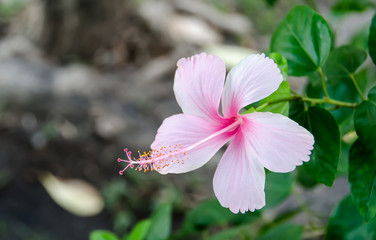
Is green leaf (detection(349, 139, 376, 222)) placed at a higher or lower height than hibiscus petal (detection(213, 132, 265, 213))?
lower

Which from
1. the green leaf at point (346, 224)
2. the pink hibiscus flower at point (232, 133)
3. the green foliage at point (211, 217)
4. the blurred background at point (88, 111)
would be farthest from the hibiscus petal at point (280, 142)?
the blurred background at point (88, 111)

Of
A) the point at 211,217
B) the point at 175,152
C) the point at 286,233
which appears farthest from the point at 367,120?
the point at 211,217

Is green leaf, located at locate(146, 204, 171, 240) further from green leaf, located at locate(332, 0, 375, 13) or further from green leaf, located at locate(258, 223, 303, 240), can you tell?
green leaf, located at locate(332, 0, 375, 13)

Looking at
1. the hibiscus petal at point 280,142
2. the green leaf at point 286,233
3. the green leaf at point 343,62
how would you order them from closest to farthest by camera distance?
the hibiscus petal at point 280,142 < the green leaf at point 343,62 < the green leaf at point 286,233

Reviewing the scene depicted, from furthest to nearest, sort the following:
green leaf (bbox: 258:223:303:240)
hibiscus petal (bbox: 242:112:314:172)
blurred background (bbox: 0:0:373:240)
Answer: blurred background (bbox: 0:0:373:240), green leaf (bbox: 258:223:303:240), hibiscus petal (bbox: 242:112:314:172)

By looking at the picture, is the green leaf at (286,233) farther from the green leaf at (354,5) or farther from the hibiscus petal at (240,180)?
the green leaf at (354,5)

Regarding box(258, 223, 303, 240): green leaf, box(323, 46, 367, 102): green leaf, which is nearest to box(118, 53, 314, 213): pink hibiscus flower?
box(323, 46, 367, 102): green leaf

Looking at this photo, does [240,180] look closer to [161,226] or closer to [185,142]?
[185,142]
